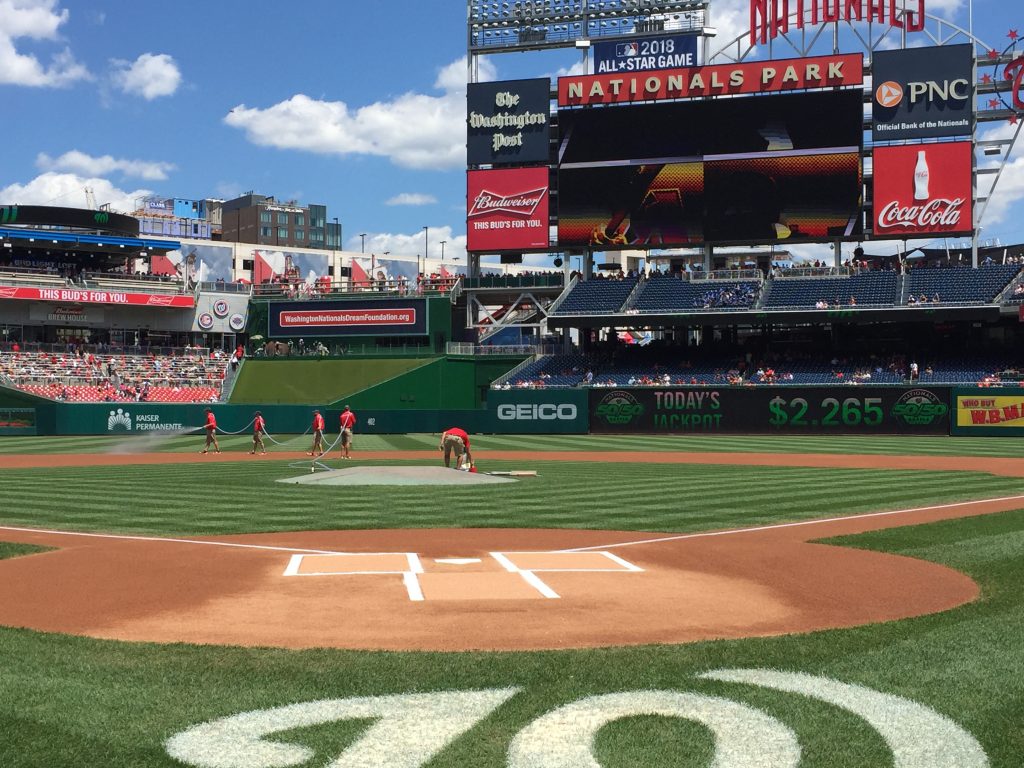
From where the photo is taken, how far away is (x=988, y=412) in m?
43.6

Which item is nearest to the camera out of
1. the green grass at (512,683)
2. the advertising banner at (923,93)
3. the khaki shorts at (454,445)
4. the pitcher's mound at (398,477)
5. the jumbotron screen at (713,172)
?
the green grass at (512,683)

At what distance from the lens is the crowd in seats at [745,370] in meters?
46.2

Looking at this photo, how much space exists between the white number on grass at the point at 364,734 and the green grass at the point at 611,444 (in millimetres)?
30201

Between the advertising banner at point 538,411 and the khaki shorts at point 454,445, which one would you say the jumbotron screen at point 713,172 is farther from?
the khaki shorts at point 454,445

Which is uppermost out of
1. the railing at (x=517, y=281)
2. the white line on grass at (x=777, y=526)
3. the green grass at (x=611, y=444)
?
→ the railing at (x=517, y=281)

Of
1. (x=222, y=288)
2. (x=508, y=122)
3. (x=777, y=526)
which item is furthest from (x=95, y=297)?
(x=777, y=526)

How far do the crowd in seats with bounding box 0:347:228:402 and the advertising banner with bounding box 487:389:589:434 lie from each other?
1795cm

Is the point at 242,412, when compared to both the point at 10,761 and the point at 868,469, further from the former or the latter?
the point at 10,761

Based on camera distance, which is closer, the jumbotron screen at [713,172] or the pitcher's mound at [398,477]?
the pitcher's mound at [398,477]

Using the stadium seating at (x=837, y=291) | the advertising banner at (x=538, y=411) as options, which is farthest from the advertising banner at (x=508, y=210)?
the stadium seating at (x=837, y=291)

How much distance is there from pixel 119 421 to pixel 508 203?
→ 78.1 ft

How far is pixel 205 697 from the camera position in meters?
6.54

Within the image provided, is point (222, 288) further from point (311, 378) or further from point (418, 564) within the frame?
point (418, 564)

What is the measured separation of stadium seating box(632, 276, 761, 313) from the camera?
52219 millimetres
